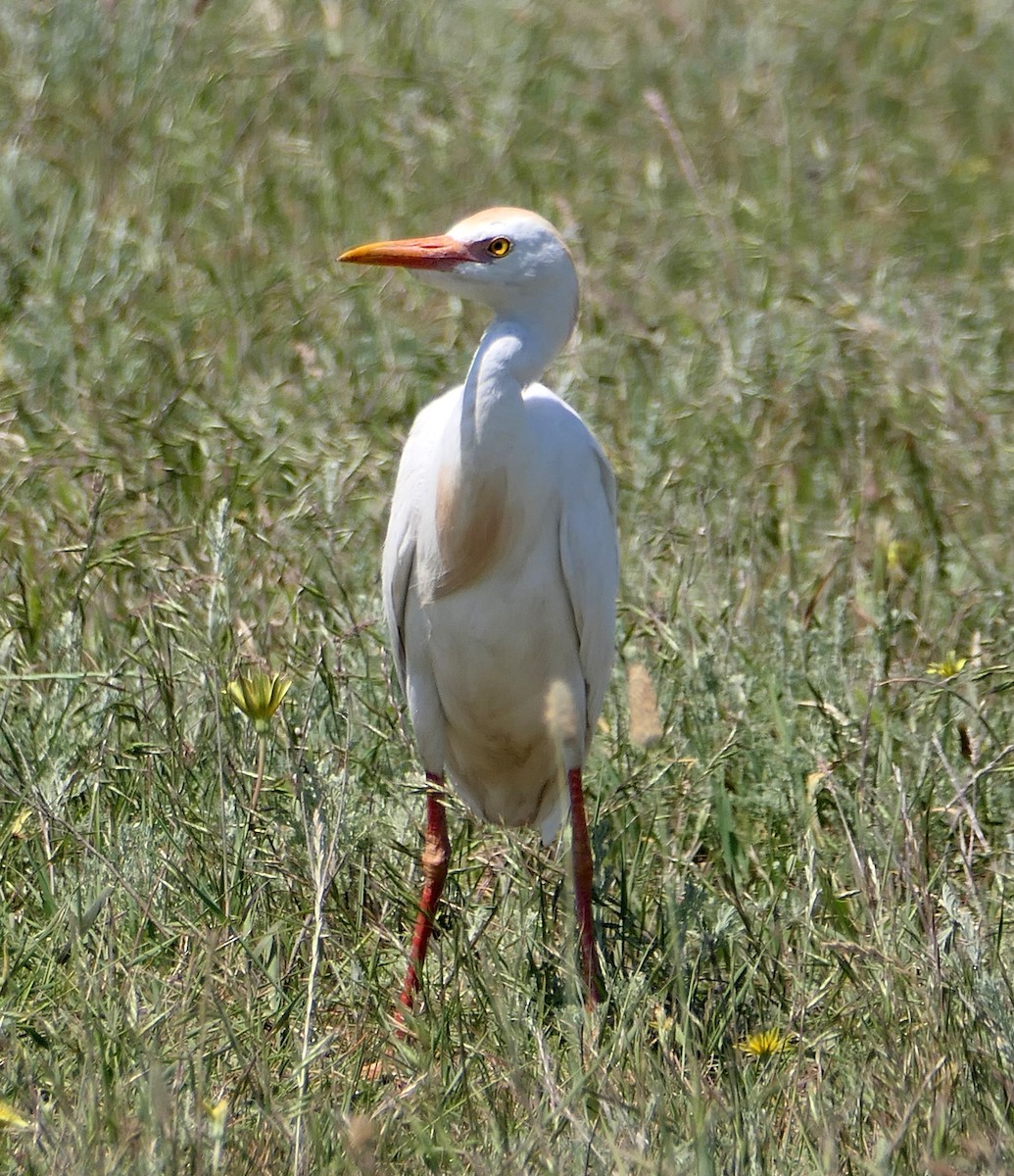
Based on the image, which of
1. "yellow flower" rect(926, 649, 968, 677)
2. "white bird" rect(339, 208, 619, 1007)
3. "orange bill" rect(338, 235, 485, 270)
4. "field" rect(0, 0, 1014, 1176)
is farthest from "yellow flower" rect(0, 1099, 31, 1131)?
"yellow flower" rect(926, 649, 968, 677)

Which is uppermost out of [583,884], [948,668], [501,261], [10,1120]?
[501,261]

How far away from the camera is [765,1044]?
2.71 meters

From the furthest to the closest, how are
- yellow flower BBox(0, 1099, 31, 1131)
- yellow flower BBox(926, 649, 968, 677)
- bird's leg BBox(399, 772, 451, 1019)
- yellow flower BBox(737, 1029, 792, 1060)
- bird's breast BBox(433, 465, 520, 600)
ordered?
yellow flower BBox(926, 649, 968, 677) < bird's leg BBox(399, 772, 451, 1019) < bird's breast BBox(433, 465, 520, 600) < yellow flower BBox(737, 1029, 792, 1060) < yellow flower BBox(0, 1099, 31, 1131)

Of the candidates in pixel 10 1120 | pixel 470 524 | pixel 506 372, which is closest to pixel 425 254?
pixel 506 372

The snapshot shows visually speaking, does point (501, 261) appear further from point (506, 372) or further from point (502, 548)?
point (502, 548)

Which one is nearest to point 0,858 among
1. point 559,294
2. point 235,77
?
point 559,294

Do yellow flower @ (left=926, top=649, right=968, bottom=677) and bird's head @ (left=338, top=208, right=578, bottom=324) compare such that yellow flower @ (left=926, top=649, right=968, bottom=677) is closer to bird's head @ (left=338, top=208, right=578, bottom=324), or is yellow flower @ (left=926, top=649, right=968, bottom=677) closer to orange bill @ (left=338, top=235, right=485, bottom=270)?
bird's head @ (left=338, top=208, right=578, bottom=324)

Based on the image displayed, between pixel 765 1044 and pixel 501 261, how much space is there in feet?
4.54

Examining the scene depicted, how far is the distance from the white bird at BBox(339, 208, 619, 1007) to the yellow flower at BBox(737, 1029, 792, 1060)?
16.5 inches

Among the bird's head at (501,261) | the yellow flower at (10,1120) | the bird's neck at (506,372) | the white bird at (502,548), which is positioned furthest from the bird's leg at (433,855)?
the yellow flower at (10,1120)

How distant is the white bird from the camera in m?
3.06

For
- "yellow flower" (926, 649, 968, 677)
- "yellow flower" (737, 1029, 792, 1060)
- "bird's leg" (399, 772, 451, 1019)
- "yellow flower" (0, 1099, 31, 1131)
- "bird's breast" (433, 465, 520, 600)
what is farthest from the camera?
"yellow flower" (926, 649, 968, 677)

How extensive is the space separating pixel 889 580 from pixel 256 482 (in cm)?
167

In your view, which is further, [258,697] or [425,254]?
[425,254]
